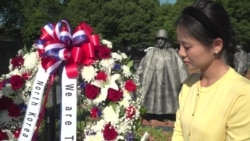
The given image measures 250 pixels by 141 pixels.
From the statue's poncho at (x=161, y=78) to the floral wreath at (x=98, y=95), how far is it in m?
5.07

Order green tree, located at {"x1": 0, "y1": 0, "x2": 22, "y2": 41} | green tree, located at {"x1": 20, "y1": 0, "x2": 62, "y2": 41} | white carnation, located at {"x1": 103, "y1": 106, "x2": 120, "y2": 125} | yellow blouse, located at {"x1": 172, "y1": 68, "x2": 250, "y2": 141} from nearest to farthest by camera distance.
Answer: yellow blouse, located at {"x1": 172, "y1": 68, "x2": 250, "y2": 141}
white carnation, located at {"x1": 103, "y1": 106, "x2": 120, "y2": 125}
green tree, located at {"x1": 20, "y1": 0, "x2": 62, "y2": 41}
green tree, located at {"x1": 0, "y1": 0, "x2": 22, "y2": 41}

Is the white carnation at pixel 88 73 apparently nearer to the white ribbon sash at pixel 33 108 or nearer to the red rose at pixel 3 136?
the white ribbon sash at pixel 33 108

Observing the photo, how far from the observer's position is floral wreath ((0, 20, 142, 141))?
3.40 m

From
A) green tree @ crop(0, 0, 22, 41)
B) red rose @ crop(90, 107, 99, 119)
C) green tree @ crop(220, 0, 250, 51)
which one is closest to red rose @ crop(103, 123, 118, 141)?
red rose @ crop(90, 107, 99, 119)

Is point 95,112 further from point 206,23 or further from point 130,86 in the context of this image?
point 206,23

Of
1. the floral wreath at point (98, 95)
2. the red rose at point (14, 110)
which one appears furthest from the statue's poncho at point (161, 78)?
the red rose at point (14, 110)

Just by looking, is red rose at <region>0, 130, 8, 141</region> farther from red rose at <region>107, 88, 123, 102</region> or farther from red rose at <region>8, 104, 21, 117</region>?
red rose at <region>107, 88, 123, 102</region>

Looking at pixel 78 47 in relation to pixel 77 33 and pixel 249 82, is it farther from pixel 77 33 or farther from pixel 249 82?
pixel 249 82

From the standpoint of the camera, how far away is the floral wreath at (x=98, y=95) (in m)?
3.40

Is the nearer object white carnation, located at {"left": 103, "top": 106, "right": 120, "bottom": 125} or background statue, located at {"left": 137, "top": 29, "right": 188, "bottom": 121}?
white carnation, located at {"left": 103, "top": 106, "right": 120, "bottom": 125}

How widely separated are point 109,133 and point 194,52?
1637mm

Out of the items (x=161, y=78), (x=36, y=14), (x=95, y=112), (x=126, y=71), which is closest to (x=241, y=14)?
(x=36, y=14)

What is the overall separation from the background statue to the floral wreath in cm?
508

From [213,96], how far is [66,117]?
170 cm
